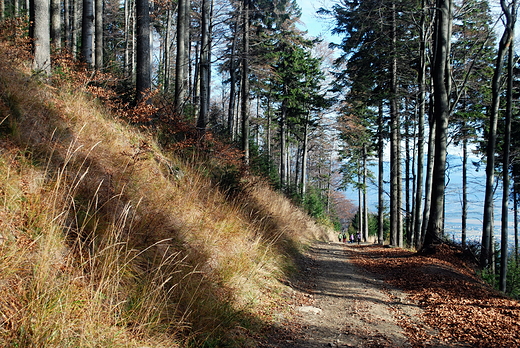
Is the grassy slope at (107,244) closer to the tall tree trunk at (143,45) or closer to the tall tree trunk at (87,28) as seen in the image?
the tall tree trunk at (143,45)

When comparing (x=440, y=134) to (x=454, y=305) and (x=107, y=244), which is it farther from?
(x=107, y=244)

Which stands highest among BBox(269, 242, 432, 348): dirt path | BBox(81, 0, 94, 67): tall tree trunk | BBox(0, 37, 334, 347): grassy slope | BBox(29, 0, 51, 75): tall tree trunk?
BBox(81, 0, 94, 67): tall tree trunk

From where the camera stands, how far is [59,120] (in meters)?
4.43

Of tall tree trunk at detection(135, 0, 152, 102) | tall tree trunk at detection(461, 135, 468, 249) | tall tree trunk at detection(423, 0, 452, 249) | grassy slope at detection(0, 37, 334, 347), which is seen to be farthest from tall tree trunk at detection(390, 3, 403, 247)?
tall tree trunk at detection(135, 0, 152, 102)

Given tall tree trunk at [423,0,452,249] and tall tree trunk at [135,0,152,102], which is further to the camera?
tall tree trunk at [423,0,452,249]

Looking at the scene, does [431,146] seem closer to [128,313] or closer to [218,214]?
[218,214]

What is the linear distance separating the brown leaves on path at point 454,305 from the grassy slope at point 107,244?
7.33ft

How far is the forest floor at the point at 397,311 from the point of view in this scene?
11.9 feet

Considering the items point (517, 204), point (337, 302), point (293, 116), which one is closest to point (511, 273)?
point (517, 204)

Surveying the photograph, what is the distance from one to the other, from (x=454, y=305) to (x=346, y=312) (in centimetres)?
172

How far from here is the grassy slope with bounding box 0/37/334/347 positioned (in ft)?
6.64

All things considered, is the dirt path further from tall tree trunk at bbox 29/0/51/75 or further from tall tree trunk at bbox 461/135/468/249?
tall tree trunk at bbox 461/135/468/249

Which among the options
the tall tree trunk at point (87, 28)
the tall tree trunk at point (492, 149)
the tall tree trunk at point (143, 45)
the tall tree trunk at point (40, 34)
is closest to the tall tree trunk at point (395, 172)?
the tall tree trunk at point (492, 149)

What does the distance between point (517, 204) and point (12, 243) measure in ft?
94.1
